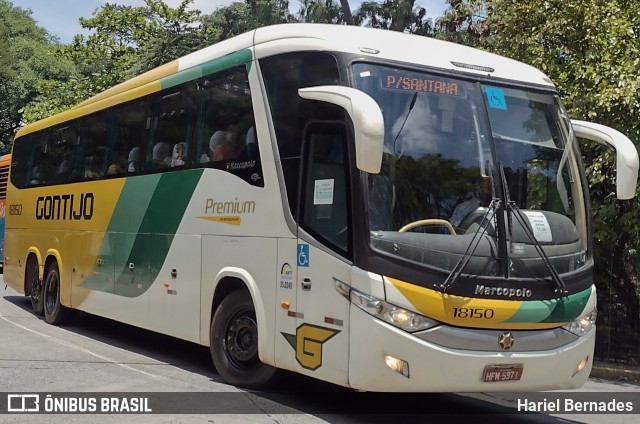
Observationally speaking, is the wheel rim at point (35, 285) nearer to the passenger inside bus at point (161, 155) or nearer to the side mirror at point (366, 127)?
the passenger inside bus at point (161, 155)

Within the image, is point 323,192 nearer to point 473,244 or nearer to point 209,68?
point 473,244

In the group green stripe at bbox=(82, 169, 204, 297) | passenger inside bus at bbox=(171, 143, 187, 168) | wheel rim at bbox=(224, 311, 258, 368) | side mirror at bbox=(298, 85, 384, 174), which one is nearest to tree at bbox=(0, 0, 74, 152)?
Result: green stripe at bbox=(82, 169, 204, 297)

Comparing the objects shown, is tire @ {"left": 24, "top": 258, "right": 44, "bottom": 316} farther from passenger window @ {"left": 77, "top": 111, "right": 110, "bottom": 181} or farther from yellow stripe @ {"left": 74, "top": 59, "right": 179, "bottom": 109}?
yellow stripe @ {"left": 74, "top": 59, "right": 179, "bottom": 109}

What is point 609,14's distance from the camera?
1198cm

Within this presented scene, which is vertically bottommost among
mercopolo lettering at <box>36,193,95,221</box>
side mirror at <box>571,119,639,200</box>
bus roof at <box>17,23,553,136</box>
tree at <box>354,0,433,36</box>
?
mercopolo lettering at <box>36,193,95,221</box>

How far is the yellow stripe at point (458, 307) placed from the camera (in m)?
6.36

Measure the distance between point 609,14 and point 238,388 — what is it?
8066 millimetres

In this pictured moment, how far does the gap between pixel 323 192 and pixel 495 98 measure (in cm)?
183

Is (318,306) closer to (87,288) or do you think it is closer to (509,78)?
(509,78)

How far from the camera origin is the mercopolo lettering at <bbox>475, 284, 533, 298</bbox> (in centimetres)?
649

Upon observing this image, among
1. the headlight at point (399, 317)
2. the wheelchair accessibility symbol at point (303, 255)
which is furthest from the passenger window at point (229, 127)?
the headlight at point (399, 317)

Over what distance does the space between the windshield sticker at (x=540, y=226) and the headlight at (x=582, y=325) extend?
30.9 inches

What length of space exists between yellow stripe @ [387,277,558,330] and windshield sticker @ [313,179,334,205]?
105 cm

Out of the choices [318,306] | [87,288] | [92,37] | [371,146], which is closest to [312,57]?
[371,146]
